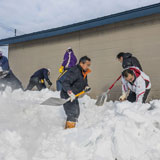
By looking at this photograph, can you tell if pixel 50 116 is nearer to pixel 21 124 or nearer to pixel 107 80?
pixel 21 124

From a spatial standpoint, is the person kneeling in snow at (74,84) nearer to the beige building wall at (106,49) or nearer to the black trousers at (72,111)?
the black trousers at (72,111)

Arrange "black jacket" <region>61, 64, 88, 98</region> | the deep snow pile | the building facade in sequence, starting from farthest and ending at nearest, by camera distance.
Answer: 1. the building facade
2. "black jacket" <region>61, 64, 88, 98</region>
3. the deep snow pile

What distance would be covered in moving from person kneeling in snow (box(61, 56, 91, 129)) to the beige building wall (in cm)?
283

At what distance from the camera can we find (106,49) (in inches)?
270

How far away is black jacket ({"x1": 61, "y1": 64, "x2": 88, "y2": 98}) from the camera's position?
3.56 metres

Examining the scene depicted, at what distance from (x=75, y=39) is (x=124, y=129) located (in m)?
5.62

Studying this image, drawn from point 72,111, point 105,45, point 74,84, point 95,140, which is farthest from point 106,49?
point 95,140

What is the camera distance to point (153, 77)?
569 cm

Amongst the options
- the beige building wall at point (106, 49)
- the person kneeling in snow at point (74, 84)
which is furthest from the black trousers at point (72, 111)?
the beige building wall at point (106, 49)

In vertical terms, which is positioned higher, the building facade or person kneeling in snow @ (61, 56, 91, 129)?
the building facade

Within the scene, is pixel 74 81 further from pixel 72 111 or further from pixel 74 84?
pixel 72 111

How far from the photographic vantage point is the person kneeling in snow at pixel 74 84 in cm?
357

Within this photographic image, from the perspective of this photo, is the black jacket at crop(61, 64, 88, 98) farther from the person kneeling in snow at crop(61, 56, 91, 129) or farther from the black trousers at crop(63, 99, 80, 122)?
the black trousers at crop(63, 99, 80, 122)

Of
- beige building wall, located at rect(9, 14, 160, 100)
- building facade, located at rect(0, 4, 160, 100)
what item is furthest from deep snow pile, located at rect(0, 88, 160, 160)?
building facade, located at rect(0, 4, 160, 100)
